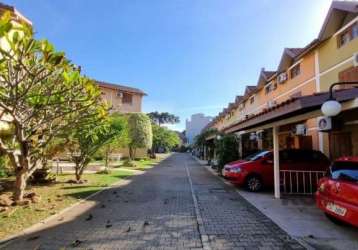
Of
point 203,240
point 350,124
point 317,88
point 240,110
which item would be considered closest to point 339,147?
point 350,124

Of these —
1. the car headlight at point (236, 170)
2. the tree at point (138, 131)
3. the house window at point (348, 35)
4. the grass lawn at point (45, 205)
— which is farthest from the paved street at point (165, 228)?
the tree at point (138, 131)

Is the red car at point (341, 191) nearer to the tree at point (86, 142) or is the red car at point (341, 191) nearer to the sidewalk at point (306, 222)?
the sidewalk at point (306, 222)

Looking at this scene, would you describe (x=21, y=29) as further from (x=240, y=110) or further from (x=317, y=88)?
(x=240, y=110)

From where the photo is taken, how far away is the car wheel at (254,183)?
42.3 ft

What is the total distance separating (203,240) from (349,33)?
1126 centimetres

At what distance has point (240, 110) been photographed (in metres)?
33.3

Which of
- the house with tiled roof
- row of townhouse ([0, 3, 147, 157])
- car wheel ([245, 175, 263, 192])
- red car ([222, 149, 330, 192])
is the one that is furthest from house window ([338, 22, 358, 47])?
the house with tiled roof

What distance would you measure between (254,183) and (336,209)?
20.5 feet

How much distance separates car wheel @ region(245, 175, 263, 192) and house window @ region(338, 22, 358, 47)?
673 cm

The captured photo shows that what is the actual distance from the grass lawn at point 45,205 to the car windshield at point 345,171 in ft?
22.9

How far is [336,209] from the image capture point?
671 cm

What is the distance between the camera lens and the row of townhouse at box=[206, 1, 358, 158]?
42.3 ft

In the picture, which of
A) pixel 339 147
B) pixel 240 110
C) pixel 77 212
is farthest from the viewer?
pixel 240 110

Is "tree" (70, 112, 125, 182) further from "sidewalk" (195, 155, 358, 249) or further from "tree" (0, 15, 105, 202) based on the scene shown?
"sidewalk" (195, 155, 358, 249)
